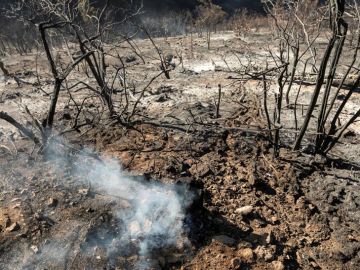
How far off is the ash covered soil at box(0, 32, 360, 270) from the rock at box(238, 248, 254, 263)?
0.4 inches

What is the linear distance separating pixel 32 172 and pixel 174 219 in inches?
87.9

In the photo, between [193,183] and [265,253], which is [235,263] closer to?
[265,253]

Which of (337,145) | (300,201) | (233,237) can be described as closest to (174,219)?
(233,237)

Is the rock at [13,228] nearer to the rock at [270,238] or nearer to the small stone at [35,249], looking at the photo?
the small stone at [35,249]

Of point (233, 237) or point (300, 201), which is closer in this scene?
point (233, 237)

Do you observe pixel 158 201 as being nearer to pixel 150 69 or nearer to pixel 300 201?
pixel 300 201

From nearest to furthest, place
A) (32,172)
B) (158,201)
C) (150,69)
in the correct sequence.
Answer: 1. (158,201)
2. (32,172)
3. (150,69)

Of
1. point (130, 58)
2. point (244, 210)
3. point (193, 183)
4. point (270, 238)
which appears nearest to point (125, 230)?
point (193, 183)

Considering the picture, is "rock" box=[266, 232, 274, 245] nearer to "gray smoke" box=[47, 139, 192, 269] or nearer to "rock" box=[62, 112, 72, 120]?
"gray smoke" box=[47, 139, 192, 269]

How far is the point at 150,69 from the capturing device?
411 inches

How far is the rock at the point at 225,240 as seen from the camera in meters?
3.94

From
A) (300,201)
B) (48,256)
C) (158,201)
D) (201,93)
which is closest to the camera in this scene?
(48,256)

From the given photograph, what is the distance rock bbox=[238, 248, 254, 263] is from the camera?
3.79 meters

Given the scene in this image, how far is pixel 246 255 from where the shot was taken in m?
3.83
